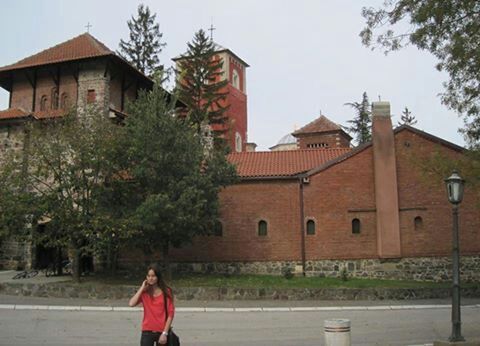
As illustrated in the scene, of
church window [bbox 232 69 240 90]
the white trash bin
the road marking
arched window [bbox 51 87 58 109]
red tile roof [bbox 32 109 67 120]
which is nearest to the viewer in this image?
the white trash bin

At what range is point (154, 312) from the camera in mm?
6770

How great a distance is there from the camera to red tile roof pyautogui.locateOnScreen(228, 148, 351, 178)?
1084 inches

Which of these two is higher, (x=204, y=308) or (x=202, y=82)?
(x=202, y=82)

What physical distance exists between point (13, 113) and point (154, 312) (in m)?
27.4

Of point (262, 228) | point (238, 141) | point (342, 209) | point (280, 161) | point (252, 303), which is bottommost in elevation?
point (252, 303)

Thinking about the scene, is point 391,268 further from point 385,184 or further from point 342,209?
point 385,184

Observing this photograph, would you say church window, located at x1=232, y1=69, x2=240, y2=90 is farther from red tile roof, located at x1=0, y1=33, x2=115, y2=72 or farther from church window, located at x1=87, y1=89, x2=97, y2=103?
church window, located at x1=87, y1=89, x2=97, y2=103

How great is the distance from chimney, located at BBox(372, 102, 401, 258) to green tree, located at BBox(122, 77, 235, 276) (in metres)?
8.56

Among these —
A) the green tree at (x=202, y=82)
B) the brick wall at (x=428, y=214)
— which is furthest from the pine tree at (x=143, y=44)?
the brick wall at (x=428, y=214)

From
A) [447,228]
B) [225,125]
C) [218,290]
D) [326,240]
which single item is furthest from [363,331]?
[225,125]

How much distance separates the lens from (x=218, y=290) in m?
19.6

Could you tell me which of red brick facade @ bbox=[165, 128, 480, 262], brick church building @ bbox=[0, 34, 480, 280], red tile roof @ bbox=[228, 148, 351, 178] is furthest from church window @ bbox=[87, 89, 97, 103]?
red brick facade @ bbox=[165, 128, 480, 262]

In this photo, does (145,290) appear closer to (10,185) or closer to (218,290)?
(218,290)

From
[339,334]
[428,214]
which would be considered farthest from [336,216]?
[339,334]
